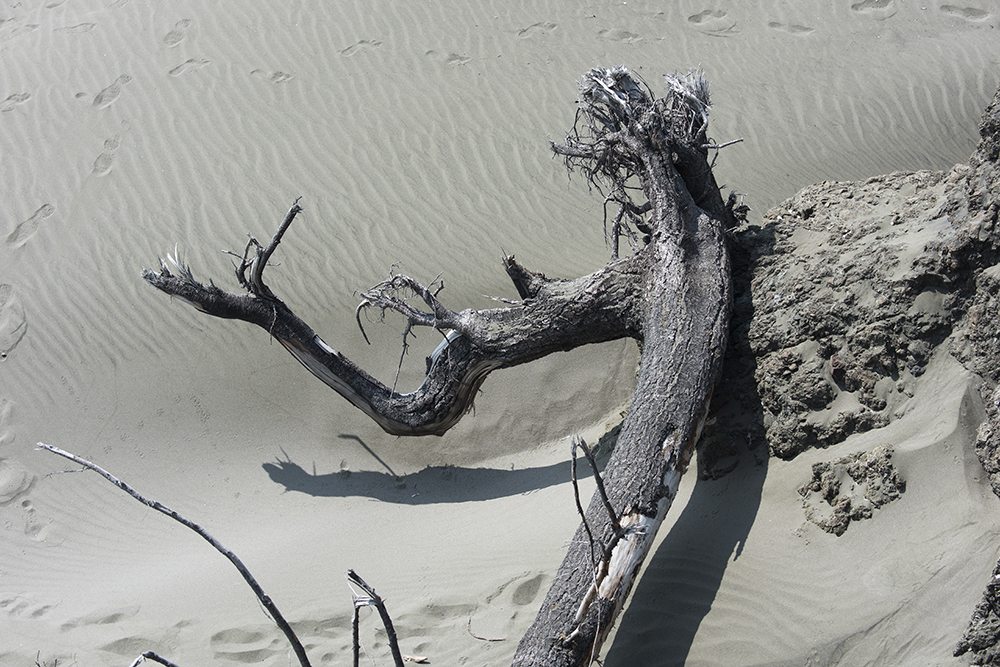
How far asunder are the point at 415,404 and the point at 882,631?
325cm

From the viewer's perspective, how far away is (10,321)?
6891 millimetres

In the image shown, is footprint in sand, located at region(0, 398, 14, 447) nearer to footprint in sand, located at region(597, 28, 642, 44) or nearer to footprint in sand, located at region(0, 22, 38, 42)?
footprint in sand, located at region(0, 22, 38, 42)

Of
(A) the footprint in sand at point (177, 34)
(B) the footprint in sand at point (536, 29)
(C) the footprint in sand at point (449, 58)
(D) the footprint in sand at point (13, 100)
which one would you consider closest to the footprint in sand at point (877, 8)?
(B) the footprint in sand at point (536, 29)

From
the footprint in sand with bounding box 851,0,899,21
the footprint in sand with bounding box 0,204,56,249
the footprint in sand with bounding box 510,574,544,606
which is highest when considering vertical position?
the footprint in sand with bounding box 0,204,56,249

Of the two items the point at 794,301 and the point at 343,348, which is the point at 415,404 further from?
the point at 794,301

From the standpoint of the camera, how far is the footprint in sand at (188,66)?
883 cm

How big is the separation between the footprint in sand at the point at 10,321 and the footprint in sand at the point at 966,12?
1181 cm

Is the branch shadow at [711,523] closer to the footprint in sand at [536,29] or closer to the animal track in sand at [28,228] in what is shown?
the footprint in sand at [536,29]

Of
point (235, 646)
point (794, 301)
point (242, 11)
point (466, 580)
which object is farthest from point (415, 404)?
point (242, 11)

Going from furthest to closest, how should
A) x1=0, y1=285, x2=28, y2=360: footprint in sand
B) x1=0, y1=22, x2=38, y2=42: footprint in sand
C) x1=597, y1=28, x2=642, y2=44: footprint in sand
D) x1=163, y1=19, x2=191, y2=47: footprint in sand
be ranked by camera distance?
1. x1=0, y1=22, x2=38, y2=42: footprint in sand
2. x1=597, y1=28, x2=642, y2=44: footprint in sand
3. x1=163, y1=19, x2=191, y2=47: footprint in sand
4. x1=0, y1=285, x2=28, y2=360: footprint in sand

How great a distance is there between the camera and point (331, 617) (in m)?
4.15

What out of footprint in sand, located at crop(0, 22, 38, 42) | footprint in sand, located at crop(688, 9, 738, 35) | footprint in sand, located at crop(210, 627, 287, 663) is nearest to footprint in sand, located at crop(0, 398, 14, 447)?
footprint in sand, located at crop(210, 627, 287, 663)

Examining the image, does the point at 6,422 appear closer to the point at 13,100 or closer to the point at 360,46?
the point at 13,100

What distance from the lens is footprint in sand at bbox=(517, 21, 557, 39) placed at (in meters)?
9.32
